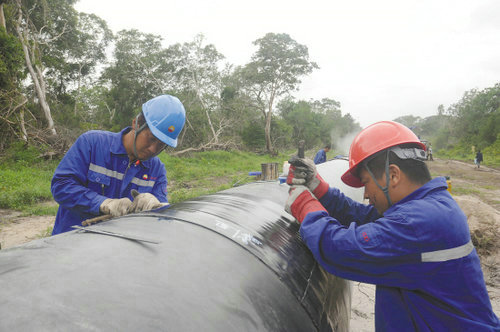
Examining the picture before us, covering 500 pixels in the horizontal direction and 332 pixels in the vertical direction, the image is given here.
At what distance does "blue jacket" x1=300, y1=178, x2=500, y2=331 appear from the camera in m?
1.16

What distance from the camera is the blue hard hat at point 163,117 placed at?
204 cm

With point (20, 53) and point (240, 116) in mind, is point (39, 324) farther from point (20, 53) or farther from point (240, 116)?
point (240, 116)

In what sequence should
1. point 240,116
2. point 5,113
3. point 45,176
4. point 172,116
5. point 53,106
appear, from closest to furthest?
point 172,116
point 45,176
point 5,113
point 53,106
point 240,116

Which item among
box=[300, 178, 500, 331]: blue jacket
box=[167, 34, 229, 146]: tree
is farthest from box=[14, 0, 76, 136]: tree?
box=[300, 178, 500, 331]: blue jacket

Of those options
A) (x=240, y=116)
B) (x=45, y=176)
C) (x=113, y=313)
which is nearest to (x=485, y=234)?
(x=113, y=313)

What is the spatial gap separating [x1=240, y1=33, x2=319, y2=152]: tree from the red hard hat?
77.8ft

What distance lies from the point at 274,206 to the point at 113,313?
1475mm

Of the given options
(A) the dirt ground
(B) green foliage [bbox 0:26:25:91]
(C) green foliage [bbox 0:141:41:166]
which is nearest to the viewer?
(A) the dirt ground

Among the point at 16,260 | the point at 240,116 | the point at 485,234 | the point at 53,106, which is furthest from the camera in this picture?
the point at 240,116

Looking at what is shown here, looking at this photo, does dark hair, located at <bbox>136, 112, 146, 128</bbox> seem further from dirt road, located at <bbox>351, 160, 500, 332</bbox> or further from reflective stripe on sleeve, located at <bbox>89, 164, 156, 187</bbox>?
dirt road, located at <bbox>351, 160, 500, 332</bbox>

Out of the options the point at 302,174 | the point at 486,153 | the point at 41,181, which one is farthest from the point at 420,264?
the point at 486,153

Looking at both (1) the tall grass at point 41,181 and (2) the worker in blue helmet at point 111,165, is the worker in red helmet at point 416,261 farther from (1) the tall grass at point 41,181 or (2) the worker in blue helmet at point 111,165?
(1) the tall grass at point 41,181

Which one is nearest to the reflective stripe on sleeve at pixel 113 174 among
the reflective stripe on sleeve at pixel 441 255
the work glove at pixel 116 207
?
the work glove at pixel 116 207

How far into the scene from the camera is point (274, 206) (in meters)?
2.08
